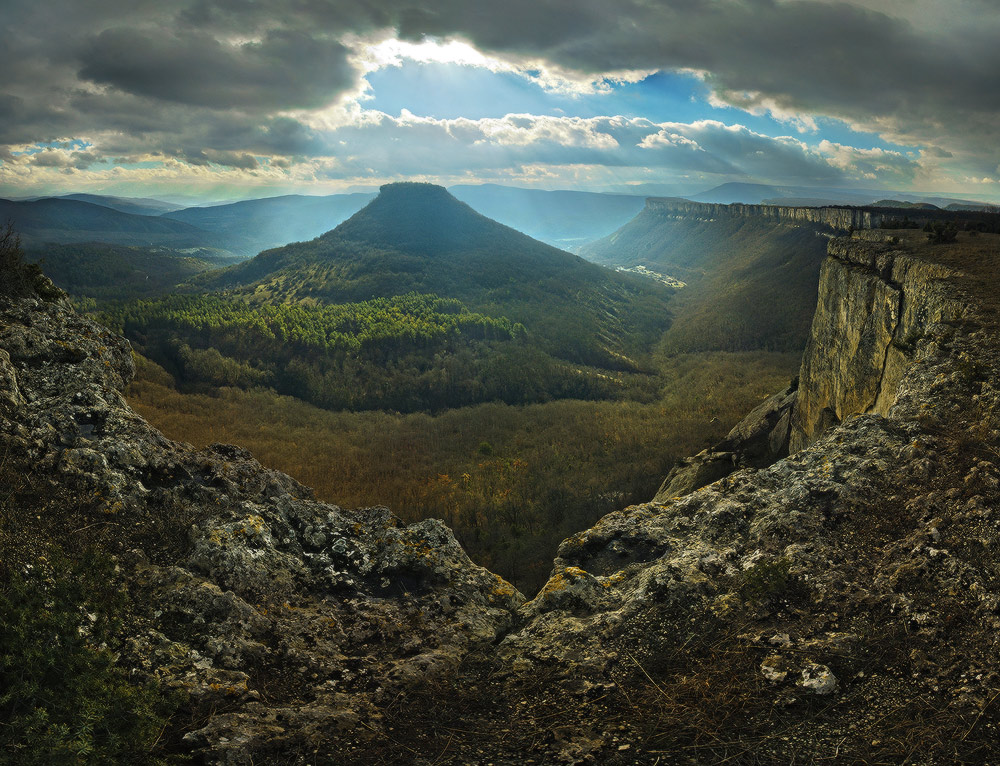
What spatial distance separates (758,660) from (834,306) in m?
19.5

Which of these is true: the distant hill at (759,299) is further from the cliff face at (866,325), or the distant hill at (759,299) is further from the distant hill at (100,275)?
the distant hill at (100,275)

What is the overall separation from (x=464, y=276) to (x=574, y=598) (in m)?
138

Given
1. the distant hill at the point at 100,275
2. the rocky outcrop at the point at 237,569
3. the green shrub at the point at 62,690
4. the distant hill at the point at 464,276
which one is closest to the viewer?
the green shrub at the point at 62,690

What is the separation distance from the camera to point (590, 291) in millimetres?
143375

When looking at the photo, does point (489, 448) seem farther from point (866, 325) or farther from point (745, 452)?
point (866, 325)

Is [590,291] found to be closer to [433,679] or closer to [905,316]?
[905,316]

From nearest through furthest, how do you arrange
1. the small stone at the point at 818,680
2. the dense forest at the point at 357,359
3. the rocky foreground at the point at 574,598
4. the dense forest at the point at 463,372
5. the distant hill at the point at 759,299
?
the rocky foreground at the point at 574,598 → the small stone at the point at 818,680 → the dense forest at the point at 463,372 → the dense forest at the point at 357,359 → the distant hill at the point at 759,299

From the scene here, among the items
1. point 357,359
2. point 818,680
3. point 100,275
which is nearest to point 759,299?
point 357,359

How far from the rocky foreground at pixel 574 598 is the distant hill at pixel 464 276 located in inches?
3399

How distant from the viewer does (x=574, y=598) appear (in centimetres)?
955

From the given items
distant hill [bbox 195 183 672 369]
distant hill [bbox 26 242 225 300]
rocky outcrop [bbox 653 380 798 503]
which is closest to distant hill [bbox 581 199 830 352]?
distant hill [bbox 195 183 672 369]

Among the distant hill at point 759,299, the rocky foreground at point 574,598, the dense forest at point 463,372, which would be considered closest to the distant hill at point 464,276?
the dense forest at point 463,372

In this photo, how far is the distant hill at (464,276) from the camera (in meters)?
116

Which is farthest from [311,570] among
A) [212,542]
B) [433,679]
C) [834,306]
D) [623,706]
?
[834,306]
